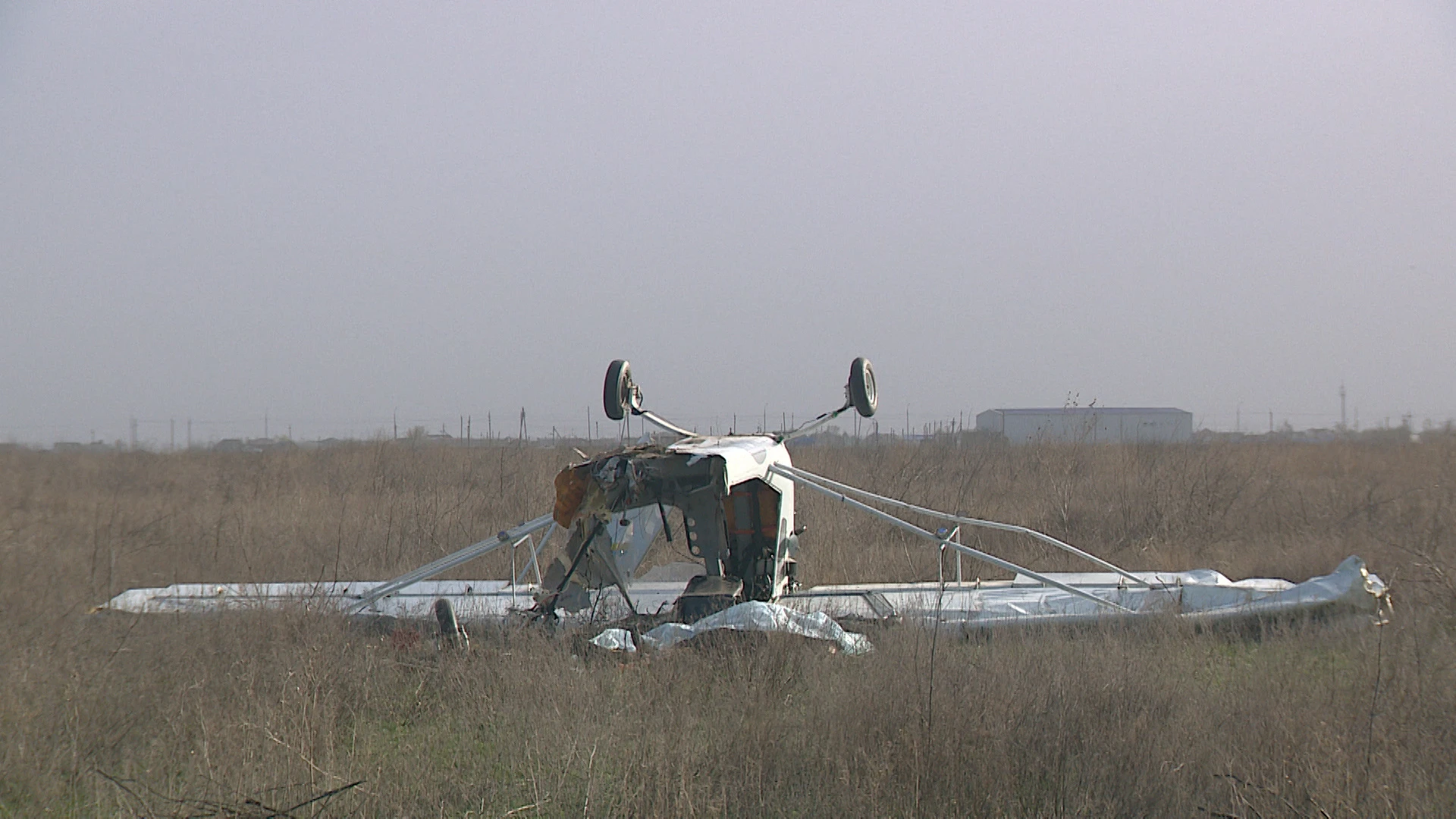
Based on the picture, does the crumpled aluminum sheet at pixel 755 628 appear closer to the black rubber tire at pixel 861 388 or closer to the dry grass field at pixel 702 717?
the dry grass field at pixel 702 717

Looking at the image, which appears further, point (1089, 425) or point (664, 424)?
point (1089, 425)

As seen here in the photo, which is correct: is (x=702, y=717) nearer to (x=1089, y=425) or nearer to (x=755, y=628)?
(x=755, y=628)

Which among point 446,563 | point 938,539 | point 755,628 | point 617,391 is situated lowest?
point 755,628

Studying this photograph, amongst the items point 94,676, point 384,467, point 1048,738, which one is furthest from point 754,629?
point 384,467

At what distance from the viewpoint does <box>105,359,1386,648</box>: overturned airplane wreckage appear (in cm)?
717

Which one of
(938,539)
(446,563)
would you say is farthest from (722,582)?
(446,563)

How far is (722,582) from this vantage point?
752 cm

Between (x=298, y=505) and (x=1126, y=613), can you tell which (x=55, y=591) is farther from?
(x=298, y=505)

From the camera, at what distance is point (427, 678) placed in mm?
6285

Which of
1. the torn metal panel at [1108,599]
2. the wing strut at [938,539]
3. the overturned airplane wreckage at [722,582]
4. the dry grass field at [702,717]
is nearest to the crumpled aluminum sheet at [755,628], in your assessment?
the overturned airplane wreckage at [722,582]

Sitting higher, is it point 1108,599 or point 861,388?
point 861,388

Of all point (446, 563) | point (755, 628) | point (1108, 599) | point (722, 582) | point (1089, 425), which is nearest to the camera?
point (755, 628)

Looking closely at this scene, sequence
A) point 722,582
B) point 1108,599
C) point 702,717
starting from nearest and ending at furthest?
point 702,717
point 722,582
point 1108,599

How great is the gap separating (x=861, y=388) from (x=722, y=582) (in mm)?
1998
